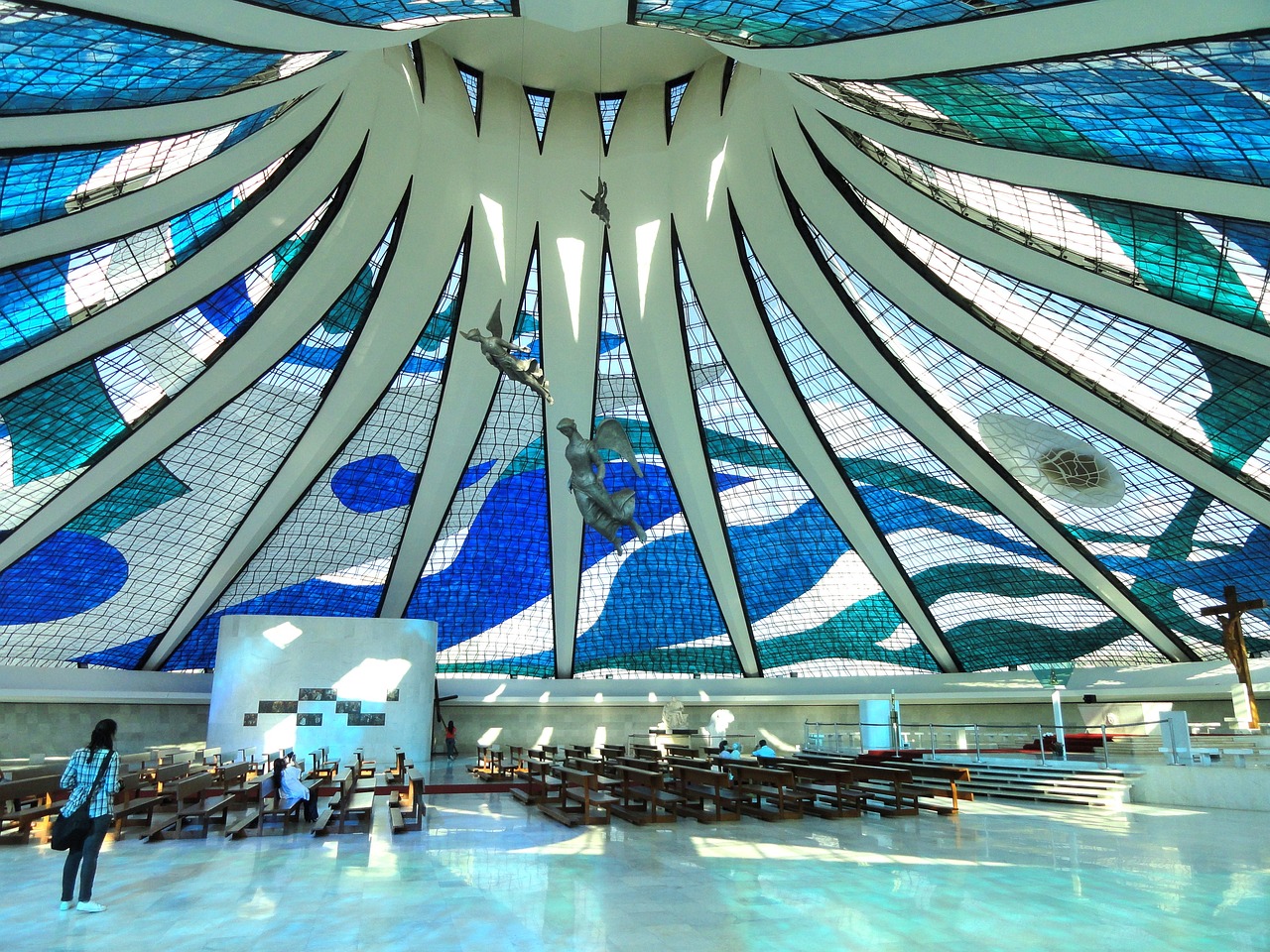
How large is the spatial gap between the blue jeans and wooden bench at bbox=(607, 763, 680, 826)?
25.3 feet

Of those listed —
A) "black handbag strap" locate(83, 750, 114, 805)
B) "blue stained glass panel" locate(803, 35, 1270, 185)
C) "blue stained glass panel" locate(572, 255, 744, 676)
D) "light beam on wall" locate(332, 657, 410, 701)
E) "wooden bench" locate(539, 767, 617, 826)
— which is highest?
"blue stained glass panel" locate(803, 35, 1270, 185)

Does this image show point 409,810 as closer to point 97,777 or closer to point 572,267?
point 97,777

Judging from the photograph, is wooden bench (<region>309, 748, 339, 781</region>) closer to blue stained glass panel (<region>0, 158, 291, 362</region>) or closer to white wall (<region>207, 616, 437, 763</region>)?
white wall (<region>207, 616, 437, 763</region>)

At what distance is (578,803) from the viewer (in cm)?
1560

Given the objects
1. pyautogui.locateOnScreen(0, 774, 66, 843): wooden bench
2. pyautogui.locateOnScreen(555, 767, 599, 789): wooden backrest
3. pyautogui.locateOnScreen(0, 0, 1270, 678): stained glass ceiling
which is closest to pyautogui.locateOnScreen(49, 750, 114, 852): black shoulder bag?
pyautogui.locateOnScreen(0, 774, 66, 843): wooden bench

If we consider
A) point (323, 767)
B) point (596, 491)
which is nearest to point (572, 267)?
point (596, 491)

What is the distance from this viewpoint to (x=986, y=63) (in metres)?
13.1

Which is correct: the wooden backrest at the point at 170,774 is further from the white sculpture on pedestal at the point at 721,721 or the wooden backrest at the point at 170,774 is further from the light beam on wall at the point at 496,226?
the white sculpture on pedestal at the point at 721,721

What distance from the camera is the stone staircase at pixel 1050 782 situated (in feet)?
55.4

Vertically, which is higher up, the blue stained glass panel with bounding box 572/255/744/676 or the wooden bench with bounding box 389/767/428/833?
the blue stained glass panel with bounding box 572/255/744/676

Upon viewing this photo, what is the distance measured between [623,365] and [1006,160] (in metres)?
13.3

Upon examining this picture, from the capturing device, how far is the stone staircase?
16891 mm

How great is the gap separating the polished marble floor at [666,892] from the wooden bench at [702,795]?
1.12 metres

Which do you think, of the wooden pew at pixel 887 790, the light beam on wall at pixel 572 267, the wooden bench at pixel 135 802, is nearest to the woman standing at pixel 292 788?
the wooden bench at pixel 135 802
